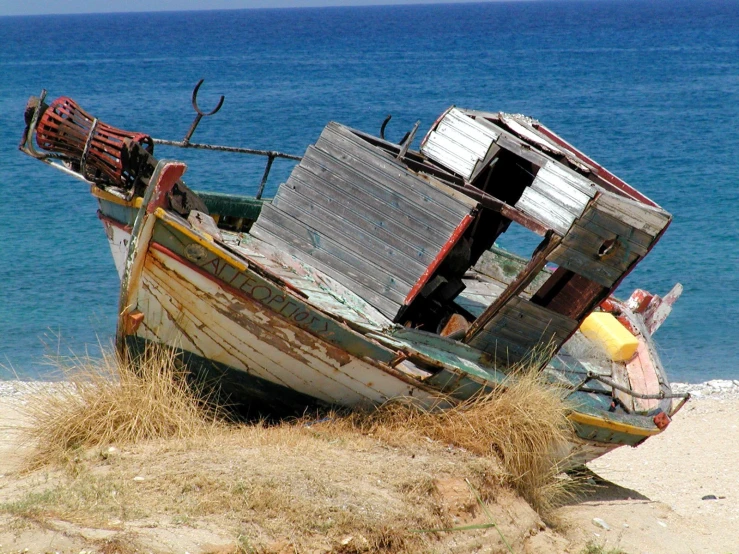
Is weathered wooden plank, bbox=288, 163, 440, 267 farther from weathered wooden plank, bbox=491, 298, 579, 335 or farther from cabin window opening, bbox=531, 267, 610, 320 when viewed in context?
cabin window opening, bbox=531, 267, 610, 320

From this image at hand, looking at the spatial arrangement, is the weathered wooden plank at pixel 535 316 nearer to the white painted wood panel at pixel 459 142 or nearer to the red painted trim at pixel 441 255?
the red painted trim at pixel 441 255

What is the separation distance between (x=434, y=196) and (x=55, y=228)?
48.5 ft

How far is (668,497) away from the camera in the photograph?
884 cm

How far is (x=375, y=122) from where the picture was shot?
32125mm

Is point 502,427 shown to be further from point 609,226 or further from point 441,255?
point 609,226

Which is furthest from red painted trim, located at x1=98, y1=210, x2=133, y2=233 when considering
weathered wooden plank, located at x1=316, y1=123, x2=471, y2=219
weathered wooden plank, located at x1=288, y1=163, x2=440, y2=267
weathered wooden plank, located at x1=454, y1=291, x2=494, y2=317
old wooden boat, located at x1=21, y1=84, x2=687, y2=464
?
weathered wooden plank, located at x1=454, y1=291, x2=494, y2=317

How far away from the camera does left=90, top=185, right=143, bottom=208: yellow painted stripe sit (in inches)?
279

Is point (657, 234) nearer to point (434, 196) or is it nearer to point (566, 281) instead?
point (566, 281)

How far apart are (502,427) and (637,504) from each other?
7.16ft

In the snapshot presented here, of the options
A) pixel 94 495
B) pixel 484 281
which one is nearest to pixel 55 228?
pixel 484 281

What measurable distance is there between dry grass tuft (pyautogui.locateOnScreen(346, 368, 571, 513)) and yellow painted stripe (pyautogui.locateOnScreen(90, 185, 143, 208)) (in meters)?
2.34

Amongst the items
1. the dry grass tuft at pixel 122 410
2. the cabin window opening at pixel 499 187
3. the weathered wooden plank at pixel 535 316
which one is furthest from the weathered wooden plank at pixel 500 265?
the dry grass tuft at pixel 122 410

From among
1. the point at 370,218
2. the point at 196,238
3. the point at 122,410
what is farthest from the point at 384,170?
the point at 122,410

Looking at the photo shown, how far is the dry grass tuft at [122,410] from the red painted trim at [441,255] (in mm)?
1737
